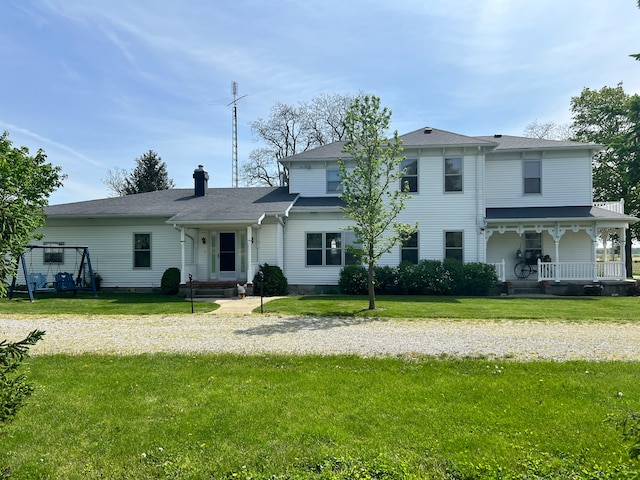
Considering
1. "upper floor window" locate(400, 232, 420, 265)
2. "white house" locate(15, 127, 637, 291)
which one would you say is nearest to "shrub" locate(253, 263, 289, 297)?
"white house" locate(15, 127, 637, 291)

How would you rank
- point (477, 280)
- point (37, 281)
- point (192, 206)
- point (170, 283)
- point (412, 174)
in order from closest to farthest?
1. point (37, 281)
2. point (477, 280)
3. point (170, 283)
4. point (412, 174)
5. point (192, 206)

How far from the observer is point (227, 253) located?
694 inches

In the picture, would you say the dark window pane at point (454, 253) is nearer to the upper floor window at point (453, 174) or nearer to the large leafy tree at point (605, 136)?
the upper floor window at point (453, 174)

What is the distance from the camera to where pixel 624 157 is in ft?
16.8

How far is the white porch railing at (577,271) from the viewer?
16.8m

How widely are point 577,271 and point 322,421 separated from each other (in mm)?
17452

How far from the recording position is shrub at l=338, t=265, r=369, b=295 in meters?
16.3

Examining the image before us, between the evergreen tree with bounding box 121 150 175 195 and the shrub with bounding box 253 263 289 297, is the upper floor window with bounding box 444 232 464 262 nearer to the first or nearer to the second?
the shrub with bounding box 253 263 289 297

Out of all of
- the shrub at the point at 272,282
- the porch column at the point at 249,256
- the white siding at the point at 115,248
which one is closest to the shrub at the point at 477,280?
the shrub at the point at 272,282

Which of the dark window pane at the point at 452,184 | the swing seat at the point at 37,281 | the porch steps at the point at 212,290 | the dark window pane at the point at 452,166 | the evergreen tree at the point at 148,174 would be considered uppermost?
the evergreen tree at the point at 148,174

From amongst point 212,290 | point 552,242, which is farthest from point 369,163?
point 552,242

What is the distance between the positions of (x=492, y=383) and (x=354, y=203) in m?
7.59

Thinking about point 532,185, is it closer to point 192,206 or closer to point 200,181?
point 192,206

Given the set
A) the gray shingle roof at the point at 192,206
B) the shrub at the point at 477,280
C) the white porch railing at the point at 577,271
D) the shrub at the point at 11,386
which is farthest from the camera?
the white porch railing at the point at 577,271
